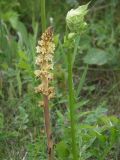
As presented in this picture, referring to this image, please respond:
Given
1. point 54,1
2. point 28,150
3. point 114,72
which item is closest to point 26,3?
point 54,1

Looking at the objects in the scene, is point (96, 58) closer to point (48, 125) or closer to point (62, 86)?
point (62, 86)

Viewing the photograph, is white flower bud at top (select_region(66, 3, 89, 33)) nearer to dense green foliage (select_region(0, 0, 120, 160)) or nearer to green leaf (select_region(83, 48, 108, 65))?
dense green foliage (select_region(0, 0, 120, 160))

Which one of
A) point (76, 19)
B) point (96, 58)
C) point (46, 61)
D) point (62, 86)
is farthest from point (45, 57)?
point (96, 58)

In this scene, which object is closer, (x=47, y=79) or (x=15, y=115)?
(x=47, y=79)

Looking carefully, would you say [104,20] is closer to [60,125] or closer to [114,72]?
[114,72]

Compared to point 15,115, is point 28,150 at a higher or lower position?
lower

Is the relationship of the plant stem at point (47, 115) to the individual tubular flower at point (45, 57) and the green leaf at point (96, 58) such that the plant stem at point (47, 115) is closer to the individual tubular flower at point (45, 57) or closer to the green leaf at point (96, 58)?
the individual tubular flower at point (45, 57)

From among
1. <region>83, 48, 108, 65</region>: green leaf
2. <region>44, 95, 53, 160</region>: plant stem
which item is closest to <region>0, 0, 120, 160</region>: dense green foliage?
<region>83, 48, 108, 65</region>: green leaf

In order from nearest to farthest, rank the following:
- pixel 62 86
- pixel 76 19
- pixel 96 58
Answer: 1. pixel 76 19
2. pixel 62 86
3. pixel 96 58
